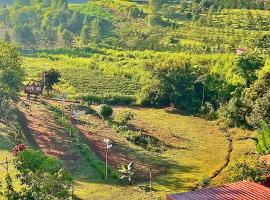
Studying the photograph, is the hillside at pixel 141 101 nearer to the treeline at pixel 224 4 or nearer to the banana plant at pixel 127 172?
the banana plant at pixel 127 172

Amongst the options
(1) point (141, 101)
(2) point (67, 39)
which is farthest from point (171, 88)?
(2) point (67, 39)

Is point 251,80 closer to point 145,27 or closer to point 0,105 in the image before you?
point 0,105

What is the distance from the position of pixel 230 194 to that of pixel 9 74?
17506 millimetres

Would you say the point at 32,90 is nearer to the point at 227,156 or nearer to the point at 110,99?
the point at 110,99

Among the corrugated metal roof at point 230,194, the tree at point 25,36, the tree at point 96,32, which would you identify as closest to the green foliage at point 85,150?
the corrugated metal roof at point 230,194

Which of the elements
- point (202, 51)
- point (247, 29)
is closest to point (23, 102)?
point (202, 51)

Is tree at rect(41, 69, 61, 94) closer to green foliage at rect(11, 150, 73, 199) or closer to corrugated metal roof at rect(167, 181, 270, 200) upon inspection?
green foliage at rect(11, 150, 73, 199)

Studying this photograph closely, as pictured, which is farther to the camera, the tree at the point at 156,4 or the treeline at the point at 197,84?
the tree at the point at 156,4

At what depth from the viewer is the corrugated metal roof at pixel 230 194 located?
17562mm

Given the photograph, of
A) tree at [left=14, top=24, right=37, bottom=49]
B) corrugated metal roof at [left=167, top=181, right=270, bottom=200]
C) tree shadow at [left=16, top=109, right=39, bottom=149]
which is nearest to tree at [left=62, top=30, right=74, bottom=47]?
tree at [left=14, top=24, right=37, bottom=49]

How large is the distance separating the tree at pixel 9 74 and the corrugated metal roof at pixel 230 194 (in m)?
15.3

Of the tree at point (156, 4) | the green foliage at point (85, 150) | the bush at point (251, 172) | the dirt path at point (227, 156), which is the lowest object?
the dirt path at point (227, 156)

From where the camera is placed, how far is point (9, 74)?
3089 centimetres

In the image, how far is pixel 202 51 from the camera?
160 ft
